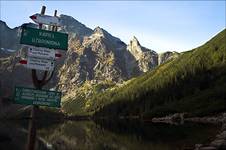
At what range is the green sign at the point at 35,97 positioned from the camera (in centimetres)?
2681

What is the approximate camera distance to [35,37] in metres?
28.2

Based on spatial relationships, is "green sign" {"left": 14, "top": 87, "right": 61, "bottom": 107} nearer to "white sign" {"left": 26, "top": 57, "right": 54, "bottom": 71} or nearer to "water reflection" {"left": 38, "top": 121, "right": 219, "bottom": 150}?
"white sign" {"left": 26, "top": 57, "right": 54, "bottom": 71}

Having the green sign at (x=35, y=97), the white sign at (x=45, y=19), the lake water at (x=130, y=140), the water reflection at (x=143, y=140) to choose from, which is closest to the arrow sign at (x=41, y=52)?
the white sign at (x=45, y=19)

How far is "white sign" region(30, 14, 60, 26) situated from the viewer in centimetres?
2908

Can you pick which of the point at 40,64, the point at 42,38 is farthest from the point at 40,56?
the point at 42,38

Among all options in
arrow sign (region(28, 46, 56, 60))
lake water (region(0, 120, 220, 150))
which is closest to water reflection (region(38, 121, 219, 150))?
lake water (region(0, 120, 220, 150))

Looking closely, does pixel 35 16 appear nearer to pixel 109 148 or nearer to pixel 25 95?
pixel 25 95

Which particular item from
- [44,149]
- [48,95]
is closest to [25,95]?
[48,95]

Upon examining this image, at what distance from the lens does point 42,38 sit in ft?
93.1

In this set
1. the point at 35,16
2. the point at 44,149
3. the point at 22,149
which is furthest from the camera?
the point at 44,149

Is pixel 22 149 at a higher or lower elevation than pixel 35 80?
lower

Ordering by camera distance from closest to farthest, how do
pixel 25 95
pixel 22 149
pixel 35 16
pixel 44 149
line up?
pixel 25 95, pixel 35 16, pixel 22 149, pixel 44 149

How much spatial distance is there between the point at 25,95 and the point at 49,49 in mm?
3991

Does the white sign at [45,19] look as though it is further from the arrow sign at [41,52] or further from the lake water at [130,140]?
the lake water at [130,140]
